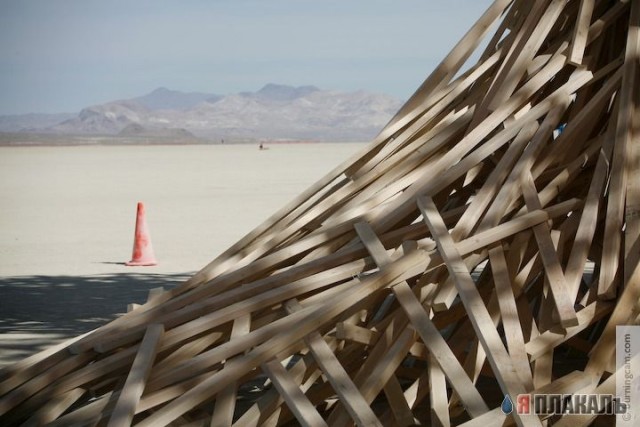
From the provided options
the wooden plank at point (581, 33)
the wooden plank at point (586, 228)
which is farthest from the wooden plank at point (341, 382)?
the wooden plank at point (581, 33)

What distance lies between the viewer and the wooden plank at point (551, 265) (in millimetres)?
4836

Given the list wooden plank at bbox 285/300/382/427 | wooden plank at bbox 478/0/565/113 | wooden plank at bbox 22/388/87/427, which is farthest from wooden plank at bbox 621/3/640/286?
wooden plank at bbox 22/388/87/427

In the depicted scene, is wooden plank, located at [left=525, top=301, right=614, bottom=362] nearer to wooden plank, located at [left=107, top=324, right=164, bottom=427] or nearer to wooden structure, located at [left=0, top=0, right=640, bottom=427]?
wooden structure, located at [left=0, top=0, right=640, bottom=427]

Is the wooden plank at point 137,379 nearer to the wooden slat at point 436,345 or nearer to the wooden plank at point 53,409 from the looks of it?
the wooden plank at point 53,409

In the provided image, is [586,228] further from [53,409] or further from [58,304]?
[58,304]

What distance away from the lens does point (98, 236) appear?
15.8 metres

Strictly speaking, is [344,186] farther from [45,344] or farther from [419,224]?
[45,344]

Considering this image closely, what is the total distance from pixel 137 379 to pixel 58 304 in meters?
4.95

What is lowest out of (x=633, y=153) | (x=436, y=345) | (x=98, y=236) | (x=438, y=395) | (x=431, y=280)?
→ (x=438, y=395)

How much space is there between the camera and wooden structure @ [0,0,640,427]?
493 cm

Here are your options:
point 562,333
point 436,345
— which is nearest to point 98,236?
point 436,345

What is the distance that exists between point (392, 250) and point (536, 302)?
1.71 m

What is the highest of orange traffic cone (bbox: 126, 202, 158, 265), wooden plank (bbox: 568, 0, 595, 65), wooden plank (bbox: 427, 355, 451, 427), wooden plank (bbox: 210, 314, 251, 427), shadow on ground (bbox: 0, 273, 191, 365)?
orange traffic cone (bbox: 126, 202, 158, 265)

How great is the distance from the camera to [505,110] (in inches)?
227
